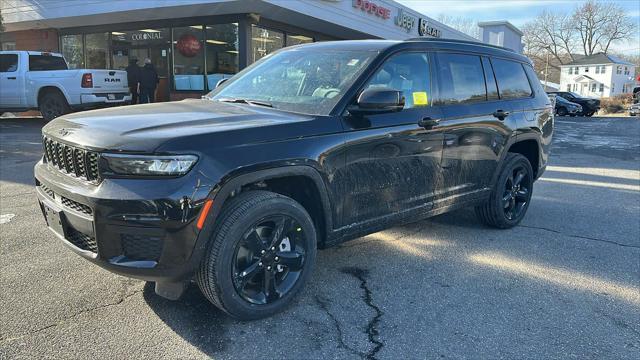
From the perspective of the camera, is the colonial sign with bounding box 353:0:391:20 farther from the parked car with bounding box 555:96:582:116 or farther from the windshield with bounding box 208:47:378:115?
the parked car with bounding box 555:96:582:116

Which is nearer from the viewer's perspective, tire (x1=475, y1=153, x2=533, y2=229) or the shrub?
tire (x1=475, y1=153, x2=533, y2=229)

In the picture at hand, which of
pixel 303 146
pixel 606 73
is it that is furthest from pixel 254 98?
pixel 606 73

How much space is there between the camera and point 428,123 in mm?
4141

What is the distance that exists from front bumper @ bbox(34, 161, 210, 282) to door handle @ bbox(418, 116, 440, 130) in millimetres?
2004

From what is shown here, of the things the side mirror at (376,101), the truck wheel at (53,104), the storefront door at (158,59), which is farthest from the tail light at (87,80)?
the side mirror at (376,101)

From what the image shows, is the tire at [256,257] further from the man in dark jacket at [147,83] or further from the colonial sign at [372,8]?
the colonial sign at [372,8]

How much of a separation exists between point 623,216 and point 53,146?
20.5ft

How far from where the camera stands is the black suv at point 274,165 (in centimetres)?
278

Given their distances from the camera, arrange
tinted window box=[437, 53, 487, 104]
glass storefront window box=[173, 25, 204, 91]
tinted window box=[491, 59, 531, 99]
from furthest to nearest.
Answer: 1. glass storefront window box=[173, 25, 204, 91]
2. tinted window box=[491, 59, 531, 99]
3. tinted window box=[437, 53, 487, 104]

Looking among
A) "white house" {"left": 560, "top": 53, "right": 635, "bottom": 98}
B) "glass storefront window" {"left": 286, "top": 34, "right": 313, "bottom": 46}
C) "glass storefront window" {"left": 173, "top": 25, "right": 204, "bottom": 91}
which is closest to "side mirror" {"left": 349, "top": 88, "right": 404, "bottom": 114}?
"glass storefront window" {"left": 173, "top": 25, "right": 204, "bottom": 91}

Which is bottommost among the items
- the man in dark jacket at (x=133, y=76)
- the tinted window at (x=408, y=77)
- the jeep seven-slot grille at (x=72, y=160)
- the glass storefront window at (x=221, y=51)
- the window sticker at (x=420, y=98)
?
the jeep seven-slot grille at (x=72, y=160)

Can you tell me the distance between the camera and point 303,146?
327 centimetres

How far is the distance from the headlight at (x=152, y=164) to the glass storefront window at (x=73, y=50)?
18904 mm

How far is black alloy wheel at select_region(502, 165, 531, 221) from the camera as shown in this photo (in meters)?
5.43
